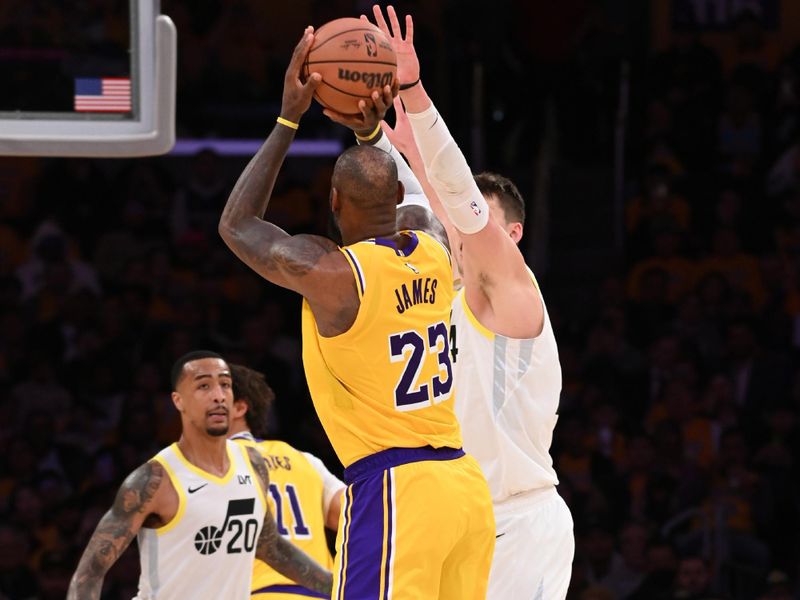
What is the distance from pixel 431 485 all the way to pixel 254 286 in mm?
6784

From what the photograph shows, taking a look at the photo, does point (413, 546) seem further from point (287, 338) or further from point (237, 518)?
point (287, 338)

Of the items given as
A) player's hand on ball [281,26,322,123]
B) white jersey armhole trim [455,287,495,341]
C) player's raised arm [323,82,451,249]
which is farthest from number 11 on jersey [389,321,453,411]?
player's hand on ball [281,26,322,123]

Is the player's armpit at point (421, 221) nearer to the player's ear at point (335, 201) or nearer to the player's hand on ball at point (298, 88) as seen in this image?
the player's ear at point (335, 201)

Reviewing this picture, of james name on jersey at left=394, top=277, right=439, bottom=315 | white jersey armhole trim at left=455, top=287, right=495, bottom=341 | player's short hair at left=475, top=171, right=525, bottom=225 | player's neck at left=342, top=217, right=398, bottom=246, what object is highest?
player's short hair at left=475, top=171, right=525, bottom=225

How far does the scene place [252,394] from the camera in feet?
24.8

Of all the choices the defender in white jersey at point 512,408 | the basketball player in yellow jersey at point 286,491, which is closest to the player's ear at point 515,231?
the defender in white jersey at point 512,408

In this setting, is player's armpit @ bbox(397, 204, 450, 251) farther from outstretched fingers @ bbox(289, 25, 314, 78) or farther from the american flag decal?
the american flag decal

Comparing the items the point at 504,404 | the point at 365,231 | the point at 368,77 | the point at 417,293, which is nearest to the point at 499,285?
the point at 504,404

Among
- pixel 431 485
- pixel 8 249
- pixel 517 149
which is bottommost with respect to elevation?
pixel 431 485

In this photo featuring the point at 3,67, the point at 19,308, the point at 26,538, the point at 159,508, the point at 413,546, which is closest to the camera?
the point at 413,546

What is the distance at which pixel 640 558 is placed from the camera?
9562 millimetres

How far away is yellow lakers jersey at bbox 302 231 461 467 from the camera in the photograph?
15.0 feet

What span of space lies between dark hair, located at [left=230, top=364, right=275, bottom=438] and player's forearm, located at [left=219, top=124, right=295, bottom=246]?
2911 mm

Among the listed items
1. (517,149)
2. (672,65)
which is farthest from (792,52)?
(517,149)
